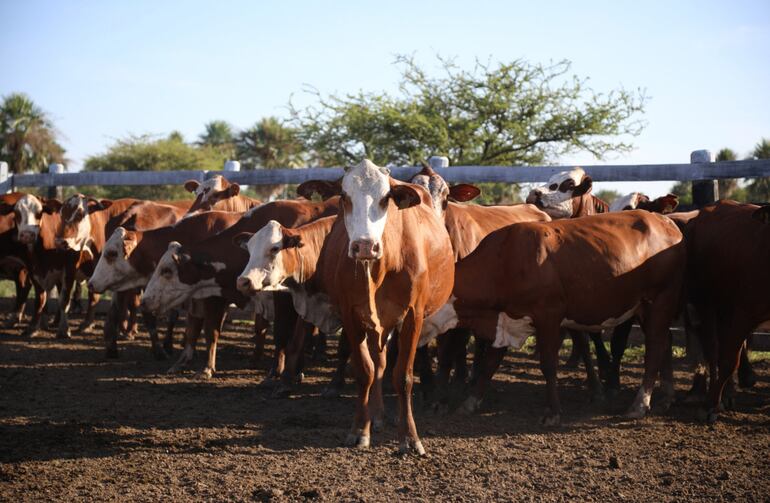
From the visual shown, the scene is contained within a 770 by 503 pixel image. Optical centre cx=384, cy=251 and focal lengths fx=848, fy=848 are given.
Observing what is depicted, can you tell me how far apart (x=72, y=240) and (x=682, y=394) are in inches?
319

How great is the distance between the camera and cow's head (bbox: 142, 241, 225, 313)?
9414 mm

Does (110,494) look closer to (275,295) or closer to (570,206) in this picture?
(275,295)

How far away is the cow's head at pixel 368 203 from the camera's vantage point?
572cm

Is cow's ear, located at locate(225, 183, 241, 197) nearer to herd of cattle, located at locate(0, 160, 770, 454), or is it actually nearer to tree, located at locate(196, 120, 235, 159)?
herd of cattle, located at locate(0, 160, 770, 454)

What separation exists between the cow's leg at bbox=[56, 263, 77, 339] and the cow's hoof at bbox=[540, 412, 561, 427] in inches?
289

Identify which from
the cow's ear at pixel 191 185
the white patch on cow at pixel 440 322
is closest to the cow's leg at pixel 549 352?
the white patch on cow at pixel 440 322

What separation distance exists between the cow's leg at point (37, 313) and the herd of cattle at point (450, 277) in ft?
7.50

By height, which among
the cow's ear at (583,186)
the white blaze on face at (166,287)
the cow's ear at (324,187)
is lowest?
the white blaze on face at (166,287)

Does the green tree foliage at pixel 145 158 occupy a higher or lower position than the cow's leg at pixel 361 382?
higher

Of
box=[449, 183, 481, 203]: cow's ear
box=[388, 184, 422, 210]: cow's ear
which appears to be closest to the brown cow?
box=[449, 183, 481, 203]: cow's ear

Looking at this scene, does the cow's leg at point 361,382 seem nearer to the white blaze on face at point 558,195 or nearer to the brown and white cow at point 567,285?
the brown and white cow at point 567,285

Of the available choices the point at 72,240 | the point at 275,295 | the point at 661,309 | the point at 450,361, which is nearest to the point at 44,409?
the point at 275,295

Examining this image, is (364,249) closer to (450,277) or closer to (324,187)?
(324,187)

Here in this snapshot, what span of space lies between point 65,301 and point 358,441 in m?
7.21
